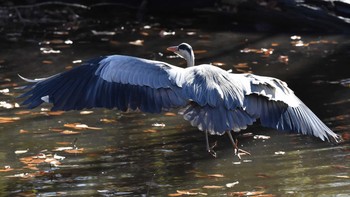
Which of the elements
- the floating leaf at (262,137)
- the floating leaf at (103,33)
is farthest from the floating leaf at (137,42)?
the floating leaf at (262,137)

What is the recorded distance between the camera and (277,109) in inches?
256

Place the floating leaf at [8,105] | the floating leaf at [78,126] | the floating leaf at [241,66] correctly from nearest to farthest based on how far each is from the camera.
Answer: the floating leaf at [78,126], the floating leaf at [8,105], the floating leaf at [241,66]

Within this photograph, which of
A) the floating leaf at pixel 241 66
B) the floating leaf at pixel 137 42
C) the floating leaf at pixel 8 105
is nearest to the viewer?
the floating leaf at pixel 8 105

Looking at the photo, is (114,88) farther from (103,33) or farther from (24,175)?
(103,33)

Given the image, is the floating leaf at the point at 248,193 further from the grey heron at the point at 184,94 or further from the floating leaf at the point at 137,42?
the floating leaf at the point at 137,42

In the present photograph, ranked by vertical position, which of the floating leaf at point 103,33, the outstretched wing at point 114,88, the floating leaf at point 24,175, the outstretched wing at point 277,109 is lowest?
the floating leaf at point 24,175

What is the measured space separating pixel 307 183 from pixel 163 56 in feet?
17.3

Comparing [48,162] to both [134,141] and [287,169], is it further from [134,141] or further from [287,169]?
[287,169]

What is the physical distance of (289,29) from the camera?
524 inches

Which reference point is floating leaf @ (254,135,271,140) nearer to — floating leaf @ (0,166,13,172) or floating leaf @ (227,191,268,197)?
floating leaf @ (227,191,268,197)

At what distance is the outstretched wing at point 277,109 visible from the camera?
6.42 metres

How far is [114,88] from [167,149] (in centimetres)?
127

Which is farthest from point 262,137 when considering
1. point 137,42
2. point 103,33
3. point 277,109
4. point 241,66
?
point 103,33

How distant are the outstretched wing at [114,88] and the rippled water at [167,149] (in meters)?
0.70
